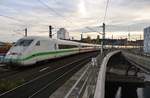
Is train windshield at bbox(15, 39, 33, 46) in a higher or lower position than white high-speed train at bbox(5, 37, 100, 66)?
higher

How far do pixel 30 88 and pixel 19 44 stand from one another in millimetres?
13439

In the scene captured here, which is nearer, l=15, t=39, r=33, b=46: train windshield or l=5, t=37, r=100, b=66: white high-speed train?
l=5, t=37, r=100, b=66: white high-speed train

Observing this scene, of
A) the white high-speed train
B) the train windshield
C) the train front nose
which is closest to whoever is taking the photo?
the train front nose

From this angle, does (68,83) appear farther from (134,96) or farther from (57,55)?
(134,96)

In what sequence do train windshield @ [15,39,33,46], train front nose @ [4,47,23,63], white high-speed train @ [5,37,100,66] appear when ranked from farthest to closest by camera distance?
train windshield @ [15,39,33,46], white high-speed train @ [5,37,100,66], train front nose @ [4,47,23,63]

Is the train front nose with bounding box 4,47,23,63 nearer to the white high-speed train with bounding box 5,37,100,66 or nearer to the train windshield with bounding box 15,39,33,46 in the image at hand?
the white high-speed train with bounding box 5,37,100,66

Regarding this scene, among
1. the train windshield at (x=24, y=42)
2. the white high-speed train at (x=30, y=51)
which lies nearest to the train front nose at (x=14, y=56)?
the white high-speed train at (x=30, y=51)

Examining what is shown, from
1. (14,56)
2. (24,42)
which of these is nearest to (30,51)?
(24,42)

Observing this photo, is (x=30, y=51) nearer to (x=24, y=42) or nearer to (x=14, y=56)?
(x=24, y=42)

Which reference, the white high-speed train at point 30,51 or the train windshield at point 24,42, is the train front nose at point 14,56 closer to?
the white high-speed train at point 30,51

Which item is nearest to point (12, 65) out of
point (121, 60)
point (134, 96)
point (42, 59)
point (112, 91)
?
point (42, 59)

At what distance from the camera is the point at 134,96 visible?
4522cm

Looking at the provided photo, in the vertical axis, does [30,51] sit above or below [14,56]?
above

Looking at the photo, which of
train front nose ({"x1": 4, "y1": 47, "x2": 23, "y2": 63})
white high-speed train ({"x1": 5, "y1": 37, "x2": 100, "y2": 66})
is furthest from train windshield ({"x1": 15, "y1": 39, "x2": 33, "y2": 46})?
train front nose ({"x1": 4, "y1": 47, "x2": 23, "y2": 63})
